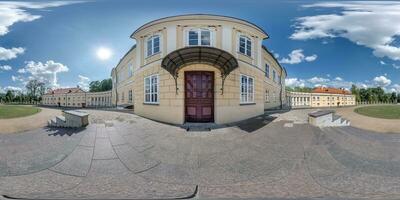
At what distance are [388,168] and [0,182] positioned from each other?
447 centimetres

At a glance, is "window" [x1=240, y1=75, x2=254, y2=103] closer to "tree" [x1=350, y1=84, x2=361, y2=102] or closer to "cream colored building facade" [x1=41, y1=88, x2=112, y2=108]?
"tree" [x1=350, y1=84, x2=361, y2=102]

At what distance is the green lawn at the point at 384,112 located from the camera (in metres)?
2.40

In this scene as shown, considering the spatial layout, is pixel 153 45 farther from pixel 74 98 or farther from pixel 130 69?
pixel 74 98

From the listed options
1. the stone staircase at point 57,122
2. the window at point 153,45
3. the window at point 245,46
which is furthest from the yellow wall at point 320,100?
the stone staircase at point 57,122

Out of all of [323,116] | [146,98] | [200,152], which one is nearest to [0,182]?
[146,98]

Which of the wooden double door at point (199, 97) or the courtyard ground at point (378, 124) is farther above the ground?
the wooden double door at point (199, 97)

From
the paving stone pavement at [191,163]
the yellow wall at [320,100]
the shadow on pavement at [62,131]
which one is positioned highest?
the yellow wall at [320,100]

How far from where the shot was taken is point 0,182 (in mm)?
1985

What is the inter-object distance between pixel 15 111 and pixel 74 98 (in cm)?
83

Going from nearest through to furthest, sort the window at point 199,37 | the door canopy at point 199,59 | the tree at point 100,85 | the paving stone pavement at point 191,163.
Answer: the paving stone pavement at point 191,163
the tree at point 100,85
the window at point 199,37
the door canopy at point 199,59

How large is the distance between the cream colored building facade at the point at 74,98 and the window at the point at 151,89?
630mm

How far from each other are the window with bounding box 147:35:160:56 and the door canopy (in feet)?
0.83

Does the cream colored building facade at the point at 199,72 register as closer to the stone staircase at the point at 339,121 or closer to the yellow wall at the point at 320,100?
the yellow wall at the point at 320,100

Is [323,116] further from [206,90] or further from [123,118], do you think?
[123,118]
